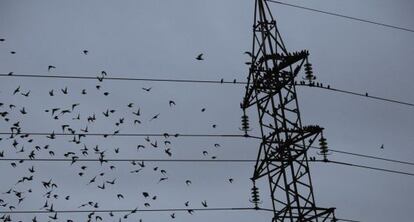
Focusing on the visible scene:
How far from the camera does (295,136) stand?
23.0 metres

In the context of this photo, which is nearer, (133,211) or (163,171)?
(133,211)

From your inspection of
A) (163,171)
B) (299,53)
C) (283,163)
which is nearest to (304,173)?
(283,163)

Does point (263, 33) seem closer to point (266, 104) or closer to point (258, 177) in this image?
point (266, 104)

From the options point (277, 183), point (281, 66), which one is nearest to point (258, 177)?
point (277, 183)

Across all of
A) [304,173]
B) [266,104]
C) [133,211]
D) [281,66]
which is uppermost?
[281,66]

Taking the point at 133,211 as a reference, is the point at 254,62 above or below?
above

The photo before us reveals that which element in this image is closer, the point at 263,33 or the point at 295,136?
the point at 295,136

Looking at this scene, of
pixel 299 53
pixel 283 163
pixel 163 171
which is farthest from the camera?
pixel 163 171

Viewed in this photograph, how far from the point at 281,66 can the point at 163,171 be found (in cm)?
675

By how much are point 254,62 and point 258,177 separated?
456 centimetres

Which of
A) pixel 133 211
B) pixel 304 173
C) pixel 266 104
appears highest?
pixel 266 104

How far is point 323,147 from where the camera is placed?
24.2 metres

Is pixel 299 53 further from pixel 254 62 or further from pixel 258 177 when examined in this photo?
pixel 258 177

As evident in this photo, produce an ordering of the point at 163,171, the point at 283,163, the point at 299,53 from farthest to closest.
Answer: the point at 163,171 < the point at 299,53 < the point at 283,163
